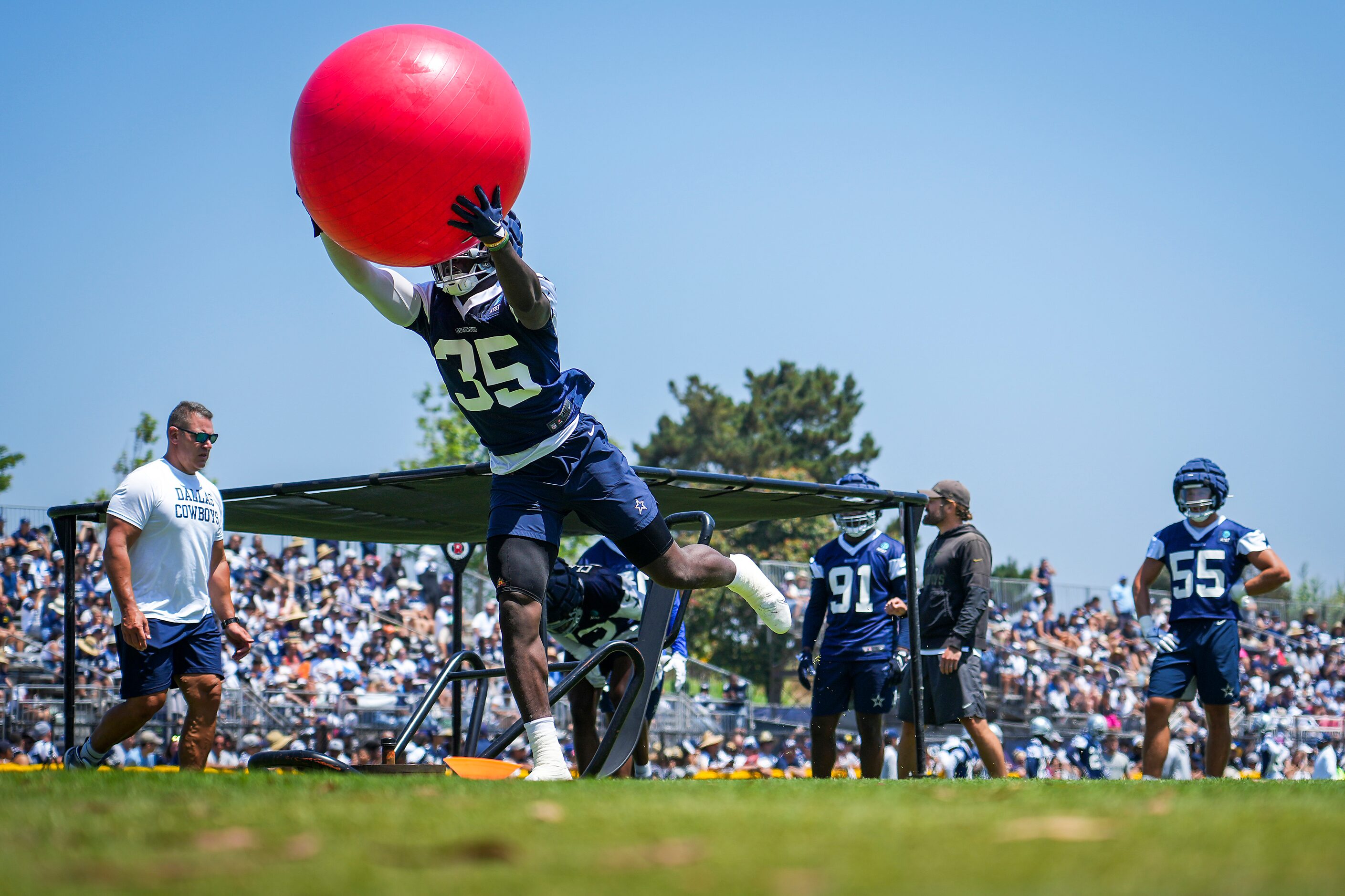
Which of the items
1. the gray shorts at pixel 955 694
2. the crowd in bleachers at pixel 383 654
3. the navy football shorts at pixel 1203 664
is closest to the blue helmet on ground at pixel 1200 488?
the navy football shorts at pixel 1203 664

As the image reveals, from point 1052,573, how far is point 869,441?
106ft

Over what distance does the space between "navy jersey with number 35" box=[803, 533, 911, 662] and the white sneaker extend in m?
3.76

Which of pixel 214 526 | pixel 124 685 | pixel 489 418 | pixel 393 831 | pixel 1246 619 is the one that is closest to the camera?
pixel 393 831

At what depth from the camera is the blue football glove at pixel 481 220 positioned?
4.32 metres

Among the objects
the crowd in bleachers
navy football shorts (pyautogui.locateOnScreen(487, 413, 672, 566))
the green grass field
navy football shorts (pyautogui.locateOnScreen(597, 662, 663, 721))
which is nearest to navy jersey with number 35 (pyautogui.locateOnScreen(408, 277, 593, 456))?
navy football shorts (pyautogui.locateOnScreen(487, 413, 672, 566))

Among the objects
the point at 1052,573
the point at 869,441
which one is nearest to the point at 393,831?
the point at 1052,573

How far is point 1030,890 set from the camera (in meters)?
1.89

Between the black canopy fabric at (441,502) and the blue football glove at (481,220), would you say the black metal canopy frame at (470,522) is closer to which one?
the black canopy fabric at (441,502)

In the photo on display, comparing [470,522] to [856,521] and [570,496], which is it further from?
[570,496]

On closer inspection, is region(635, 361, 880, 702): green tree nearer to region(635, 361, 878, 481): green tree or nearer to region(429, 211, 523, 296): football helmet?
region(635, 361, 878, 481): green tree

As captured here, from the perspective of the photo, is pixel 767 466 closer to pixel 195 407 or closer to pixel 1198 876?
pixel 195 407

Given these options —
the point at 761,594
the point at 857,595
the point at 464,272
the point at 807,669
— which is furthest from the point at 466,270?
the point at 807,669

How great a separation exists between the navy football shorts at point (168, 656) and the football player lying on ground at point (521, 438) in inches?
89.8

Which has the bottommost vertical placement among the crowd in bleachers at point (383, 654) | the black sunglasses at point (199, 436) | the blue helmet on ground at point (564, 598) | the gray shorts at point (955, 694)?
the crowd in bleachers at point (383, 654)
